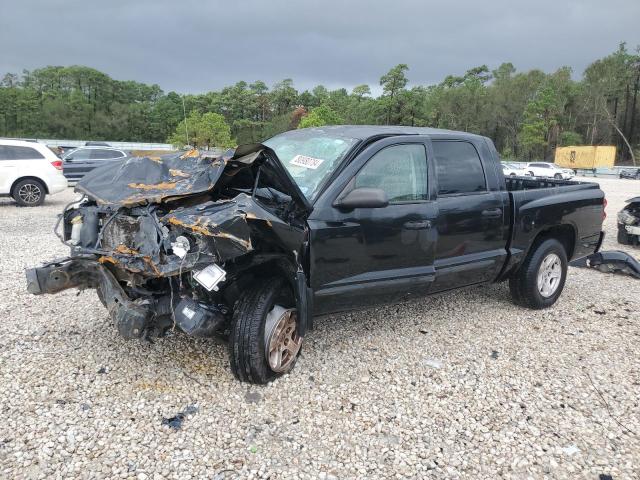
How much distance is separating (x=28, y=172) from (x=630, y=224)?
13.0m

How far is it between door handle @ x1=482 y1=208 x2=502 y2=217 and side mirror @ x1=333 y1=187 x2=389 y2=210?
4.68ft

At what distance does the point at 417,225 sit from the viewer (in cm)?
388

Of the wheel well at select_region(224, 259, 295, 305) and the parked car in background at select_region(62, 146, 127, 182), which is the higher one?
the parked car in background at select_region(62, 146, 127, 182)

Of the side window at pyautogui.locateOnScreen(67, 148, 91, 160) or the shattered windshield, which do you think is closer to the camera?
the shattered windshield

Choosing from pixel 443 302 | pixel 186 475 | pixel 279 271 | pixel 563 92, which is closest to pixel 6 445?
pixel 186 475

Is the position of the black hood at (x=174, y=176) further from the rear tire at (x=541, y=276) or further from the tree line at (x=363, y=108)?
the tree line at (x=363, y=108)

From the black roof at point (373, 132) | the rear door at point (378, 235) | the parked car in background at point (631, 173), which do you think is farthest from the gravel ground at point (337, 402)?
the parked car in background at point (631, 173)

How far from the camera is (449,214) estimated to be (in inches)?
162

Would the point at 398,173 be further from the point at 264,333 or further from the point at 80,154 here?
the point at 80,154

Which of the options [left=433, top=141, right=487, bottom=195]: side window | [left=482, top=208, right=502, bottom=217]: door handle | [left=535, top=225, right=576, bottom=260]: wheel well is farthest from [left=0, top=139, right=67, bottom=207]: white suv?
[left=535, top=225, right=576, bottom=260]: wheel well

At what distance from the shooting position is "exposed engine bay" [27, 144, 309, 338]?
113 inches

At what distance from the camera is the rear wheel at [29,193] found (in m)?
11.4

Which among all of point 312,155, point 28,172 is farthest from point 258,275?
point 28,172

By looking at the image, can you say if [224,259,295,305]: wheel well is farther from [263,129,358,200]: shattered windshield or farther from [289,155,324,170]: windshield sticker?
[289,155,324,170]: windshield sticker
